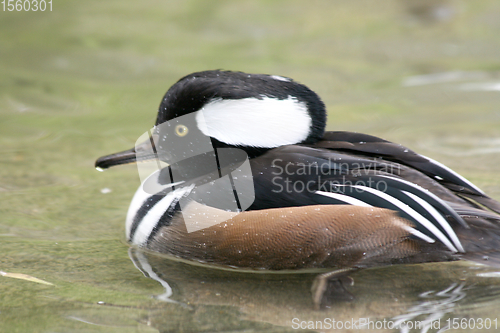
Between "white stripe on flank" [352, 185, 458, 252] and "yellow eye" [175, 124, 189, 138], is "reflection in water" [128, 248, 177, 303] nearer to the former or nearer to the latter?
"yellow eye" [175, 124, 189, 138]

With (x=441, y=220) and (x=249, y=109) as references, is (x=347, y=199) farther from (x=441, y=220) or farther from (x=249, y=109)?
(x=249, y=109)

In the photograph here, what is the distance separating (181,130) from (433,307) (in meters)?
1.96

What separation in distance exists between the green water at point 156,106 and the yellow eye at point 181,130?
0.90 meters

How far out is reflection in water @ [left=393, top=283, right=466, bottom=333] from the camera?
3070mm

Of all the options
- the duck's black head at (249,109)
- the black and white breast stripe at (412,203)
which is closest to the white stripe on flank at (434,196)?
the black and white breast stripe at (412,203)

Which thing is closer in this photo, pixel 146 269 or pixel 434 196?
pixel 434 196

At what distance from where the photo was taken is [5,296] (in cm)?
340

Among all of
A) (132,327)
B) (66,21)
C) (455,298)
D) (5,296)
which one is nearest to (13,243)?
(5,296)

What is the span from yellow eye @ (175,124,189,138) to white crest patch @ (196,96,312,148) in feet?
0.44

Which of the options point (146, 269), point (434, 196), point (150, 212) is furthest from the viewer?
point (150, 212)

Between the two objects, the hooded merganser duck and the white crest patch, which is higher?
the white crest patch

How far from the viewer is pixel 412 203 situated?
327 cm

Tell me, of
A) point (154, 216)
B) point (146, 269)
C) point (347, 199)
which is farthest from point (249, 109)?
point (146, 269)

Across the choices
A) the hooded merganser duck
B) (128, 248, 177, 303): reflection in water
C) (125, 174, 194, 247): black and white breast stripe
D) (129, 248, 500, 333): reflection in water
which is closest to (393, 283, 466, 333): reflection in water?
(129, 248, 500, 333): reflection in water
